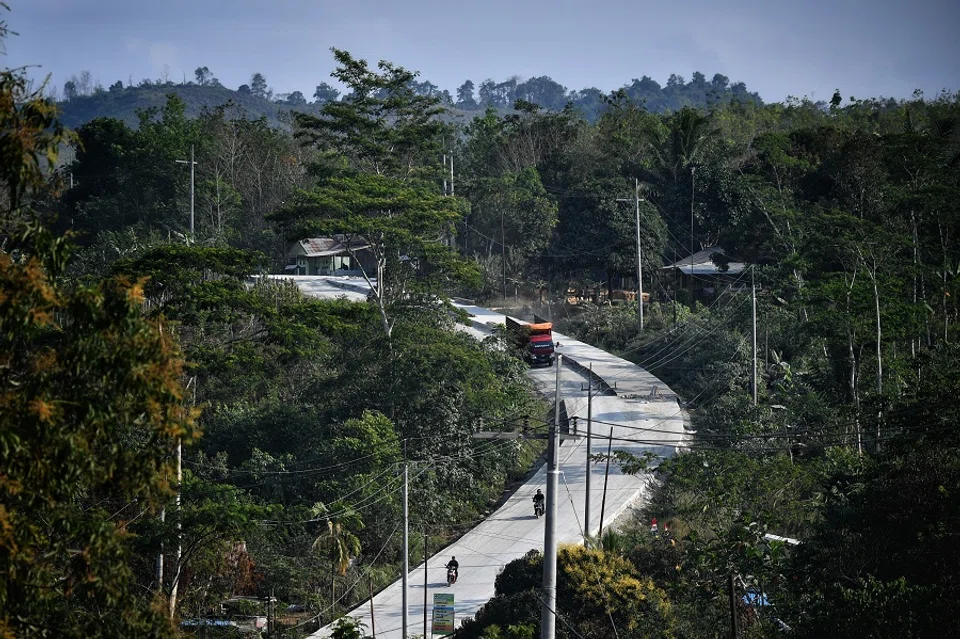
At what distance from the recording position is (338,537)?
28.3 m

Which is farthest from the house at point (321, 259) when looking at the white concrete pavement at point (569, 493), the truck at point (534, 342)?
the white concrete pavement at point (569, 493)

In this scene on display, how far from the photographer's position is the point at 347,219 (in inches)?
1555

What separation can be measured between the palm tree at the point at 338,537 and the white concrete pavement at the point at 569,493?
54.8 inches

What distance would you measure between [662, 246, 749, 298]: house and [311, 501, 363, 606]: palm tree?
1300 inches

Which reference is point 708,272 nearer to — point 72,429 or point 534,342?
point 534,342

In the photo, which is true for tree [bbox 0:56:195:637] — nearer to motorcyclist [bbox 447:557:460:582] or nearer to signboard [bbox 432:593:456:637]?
signboard [bbox 432:593:456:637]

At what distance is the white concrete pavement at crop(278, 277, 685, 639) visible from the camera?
2870 centimetres

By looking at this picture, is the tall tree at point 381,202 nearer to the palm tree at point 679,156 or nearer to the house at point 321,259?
the palm tree at point 679,156

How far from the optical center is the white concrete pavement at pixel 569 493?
1130 inches

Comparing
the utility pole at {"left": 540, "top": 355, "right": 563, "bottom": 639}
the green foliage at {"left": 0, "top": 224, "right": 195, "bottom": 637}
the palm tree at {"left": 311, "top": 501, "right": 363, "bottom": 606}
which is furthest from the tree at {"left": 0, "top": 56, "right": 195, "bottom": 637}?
the palm tree at {"left": 311, "top": 501, "right": 363, "bottom": 606}

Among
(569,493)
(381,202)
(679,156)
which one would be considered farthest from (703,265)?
(569,493)

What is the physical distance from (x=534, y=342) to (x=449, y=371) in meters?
12.6

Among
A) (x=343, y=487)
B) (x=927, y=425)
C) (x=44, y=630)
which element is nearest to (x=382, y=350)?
(x=343, y=487)

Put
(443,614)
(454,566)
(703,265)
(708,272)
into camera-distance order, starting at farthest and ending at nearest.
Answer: (703,265) → (708,272) → (454,566) → (443,614)
